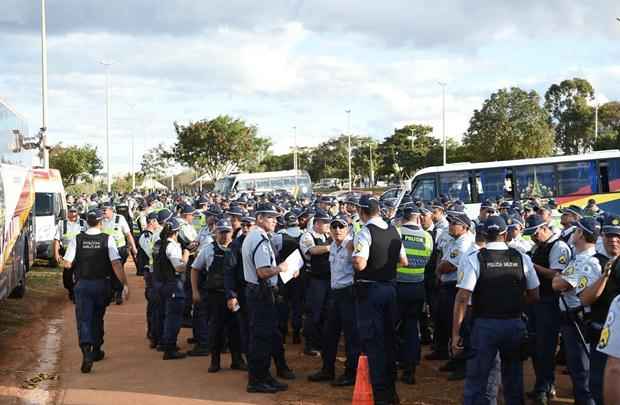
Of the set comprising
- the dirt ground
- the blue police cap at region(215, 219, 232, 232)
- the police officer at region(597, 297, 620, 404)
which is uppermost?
the blue police cap at region(215, 219, 232, 232)

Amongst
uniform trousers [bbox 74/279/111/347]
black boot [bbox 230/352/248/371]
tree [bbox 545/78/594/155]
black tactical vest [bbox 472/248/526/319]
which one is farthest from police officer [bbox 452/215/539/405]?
tree [bbox 545/78/594/155]

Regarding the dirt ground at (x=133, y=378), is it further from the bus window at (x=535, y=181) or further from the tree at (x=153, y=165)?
the tree at (x=153, y=165)

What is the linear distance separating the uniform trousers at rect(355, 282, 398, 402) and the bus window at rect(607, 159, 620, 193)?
17649mm

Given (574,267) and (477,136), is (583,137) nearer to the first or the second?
(477,136)

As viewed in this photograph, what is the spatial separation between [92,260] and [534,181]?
702 inches

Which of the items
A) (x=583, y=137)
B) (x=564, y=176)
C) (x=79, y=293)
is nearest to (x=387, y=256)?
(x=79, y=293)

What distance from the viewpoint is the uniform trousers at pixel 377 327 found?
7.18m

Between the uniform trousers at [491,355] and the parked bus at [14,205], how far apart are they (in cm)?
723

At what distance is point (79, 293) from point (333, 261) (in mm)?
3326

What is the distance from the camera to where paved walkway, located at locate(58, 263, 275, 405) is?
301 inches

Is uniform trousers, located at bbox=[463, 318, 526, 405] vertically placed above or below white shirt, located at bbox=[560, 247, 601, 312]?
below

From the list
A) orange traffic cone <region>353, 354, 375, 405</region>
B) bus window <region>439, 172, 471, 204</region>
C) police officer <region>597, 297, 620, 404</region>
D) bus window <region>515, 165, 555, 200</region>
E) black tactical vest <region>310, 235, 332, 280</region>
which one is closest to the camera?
police officer <region>597, 297, 620, 404</region>

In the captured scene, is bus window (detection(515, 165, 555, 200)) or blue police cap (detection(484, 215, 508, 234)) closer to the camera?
blue police cap (detection(484, 215, 508, 234))

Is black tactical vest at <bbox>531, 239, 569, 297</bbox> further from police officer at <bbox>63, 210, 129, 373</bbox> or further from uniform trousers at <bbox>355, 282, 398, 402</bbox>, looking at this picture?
police officer at <bbox>63, 210, 129, 373</bbox>
